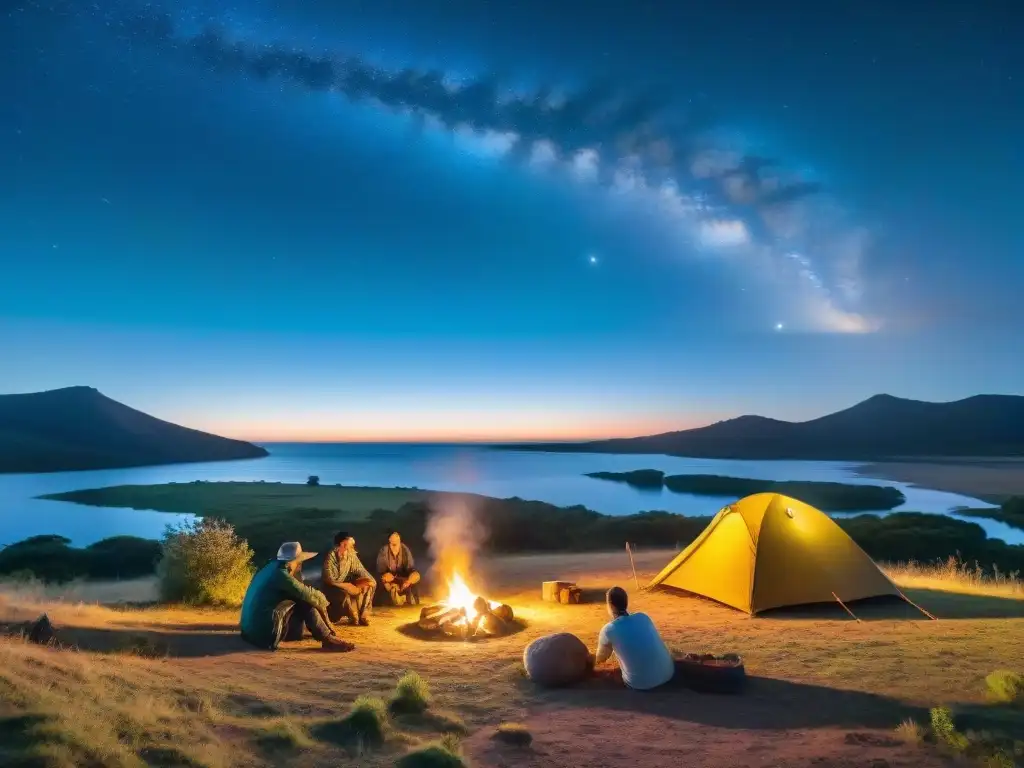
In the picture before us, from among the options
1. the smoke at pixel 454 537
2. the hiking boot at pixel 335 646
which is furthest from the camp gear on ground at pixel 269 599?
A: the smoke at pixel 454 537

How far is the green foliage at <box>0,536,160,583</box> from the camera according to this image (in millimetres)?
22859

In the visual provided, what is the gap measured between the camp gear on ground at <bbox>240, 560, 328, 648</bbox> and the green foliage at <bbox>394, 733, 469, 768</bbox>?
4.56 m

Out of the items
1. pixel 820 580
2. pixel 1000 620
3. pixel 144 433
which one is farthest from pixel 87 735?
pixel 144 433

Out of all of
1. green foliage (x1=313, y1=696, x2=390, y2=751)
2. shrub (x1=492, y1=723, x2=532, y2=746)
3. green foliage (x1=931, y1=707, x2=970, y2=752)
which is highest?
green foliage (x1=931, y1=707, x2=970, y2=752)

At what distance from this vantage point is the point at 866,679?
772cm

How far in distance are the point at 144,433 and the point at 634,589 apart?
5807 inches

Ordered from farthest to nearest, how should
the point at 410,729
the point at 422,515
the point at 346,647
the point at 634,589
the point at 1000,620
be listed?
the point at 422,515 → the point at 634,589 → the point at 1000,620 → the point at 346,647 → the point at 410,729

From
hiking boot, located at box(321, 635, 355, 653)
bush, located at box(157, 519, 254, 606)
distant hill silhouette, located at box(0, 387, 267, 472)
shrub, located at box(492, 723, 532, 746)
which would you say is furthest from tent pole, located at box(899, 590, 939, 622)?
distant hill silhouette, located at box(0, 387, 267, 472)

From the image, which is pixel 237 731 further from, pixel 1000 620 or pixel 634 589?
pixel 1000 620

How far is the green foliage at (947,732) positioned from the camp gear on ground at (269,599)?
24.3 feet

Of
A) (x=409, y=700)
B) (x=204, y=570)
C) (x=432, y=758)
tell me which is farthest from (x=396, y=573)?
(x=432, y=758)

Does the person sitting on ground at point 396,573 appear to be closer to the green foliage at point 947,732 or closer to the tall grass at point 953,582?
the green foliage at point 947,732

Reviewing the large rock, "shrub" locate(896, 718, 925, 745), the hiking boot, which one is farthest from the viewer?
the hiking boot

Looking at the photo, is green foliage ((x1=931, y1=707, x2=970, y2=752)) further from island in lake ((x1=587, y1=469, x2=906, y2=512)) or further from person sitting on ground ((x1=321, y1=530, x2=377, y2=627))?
island in lake ((x1=587, y1=469, x2=906, y2=512))
